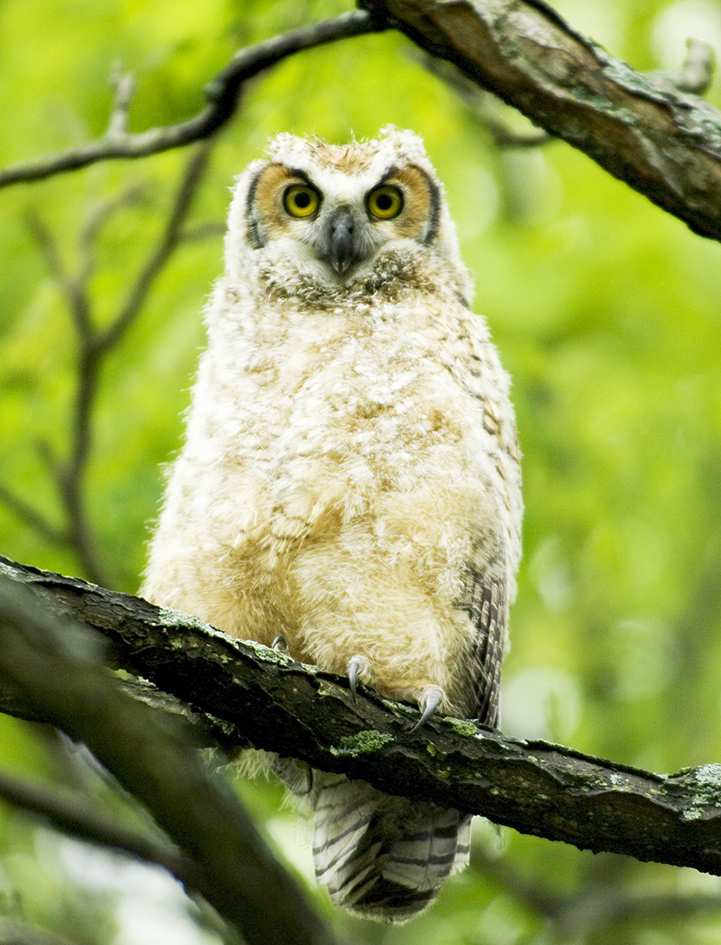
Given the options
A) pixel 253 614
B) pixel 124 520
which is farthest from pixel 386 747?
pixel 124 520

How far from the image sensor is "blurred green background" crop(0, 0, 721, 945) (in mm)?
4418

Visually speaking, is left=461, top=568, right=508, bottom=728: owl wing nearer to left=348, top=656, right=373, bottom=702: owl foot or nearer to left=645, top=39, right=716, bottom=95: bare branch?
left=348, top=656, right=373, bottom=702: owl foot

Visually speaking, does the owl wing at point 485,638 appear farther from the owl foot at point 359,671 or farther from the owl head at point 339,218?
the owl head at point 339,218

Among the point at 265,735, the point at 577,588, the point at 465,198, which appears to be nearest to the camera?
the point at 265,735

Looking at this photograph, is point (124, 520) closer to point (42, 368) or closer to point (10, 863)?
point (42, 368)

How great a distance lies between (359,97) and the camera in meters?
4.46

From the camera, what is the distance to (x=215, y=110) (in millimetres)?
3504

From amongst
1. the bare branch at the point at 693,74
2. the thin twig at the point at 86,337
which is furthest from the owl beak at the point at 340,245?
the bare branch at the point at 693,74

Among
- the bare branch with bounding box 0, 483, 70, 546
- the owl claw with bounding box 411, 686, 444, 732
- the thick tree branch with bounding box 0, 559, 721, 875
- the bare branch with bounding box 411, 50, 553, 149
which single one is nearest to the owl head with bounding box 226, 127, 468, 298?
the bare branch with bounding box 411, 50, 553, 149

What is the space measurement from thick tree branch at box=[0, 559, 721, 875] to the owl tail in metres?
0.60

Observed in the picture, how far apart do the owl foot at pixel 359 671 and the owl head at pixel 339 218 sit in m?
1.33

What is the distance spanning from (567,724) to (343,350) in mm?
3713

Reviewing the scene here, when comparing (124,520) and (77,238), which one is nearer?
(124,520)

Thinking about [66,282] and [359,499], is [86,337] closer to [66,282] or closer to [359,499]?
[66,282]
